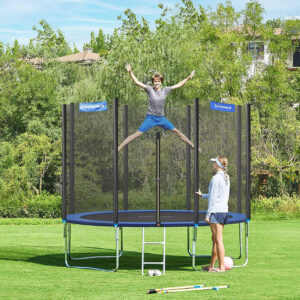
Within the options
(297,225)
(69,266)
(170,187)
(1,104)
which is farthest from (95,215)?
(1,104)

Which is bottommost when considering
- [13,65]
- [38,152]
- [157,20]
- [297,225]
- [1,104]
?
[297,225]

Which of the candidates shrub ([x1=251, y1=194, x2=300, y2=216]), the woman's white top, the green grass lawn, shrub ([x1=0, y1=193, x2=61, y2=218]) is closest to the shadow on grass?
the green grass lawn

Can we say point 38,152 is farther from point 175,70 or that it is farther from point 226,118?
point 226,118

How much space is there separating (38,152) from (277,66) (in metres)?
10.3

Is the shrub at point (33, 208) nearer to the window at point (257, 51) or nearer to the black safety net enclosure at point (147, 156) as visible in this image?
the black safety net enclosure at point (147, 156)

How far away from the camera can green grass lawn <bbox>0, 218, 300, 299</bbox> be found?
7.09m

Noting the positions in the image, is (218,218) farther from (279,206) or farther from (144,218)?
(279,206)

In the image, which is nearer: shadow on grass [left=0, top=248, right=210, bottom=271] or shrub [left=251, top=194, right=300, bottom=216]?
shadow on grass [left=0, top=248, right=210, bottom=271]

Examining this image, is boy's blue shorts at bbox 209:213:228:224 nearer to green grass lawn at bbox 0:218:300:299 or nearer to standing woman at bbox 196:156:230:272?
standing woman at bbox 196:156:230:272

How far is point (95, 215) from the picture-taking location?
10.6 metres

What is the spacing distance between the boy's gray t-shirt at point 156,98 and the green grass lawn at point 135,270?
2.21 m

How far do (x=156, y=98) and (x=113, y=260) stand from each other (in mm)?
2755

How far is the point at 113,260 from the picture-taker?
34.2 feet

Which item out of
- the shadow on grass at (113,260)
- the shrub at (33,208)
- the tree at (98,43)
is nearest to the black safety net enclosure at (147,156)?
the shrub at (33,208)
